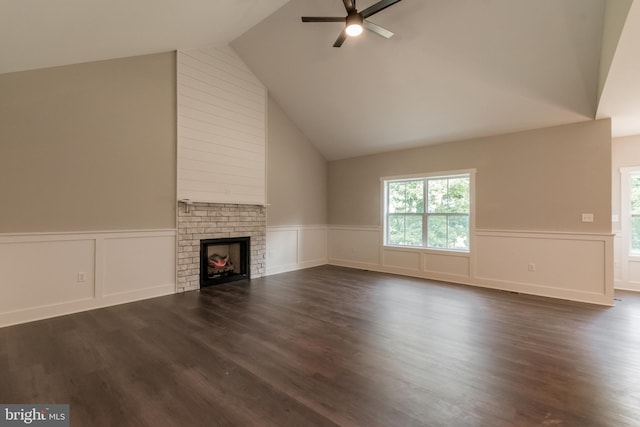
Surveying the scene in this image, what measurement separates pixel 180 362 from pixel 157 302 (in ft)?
6.54

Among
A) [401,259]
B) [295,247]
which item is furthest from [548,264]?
[295,247]

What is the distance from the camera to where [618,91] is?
3.42 m

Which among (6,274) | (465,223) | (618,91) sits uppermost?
(618,91)

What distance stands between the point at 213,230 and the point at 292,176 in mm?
2206

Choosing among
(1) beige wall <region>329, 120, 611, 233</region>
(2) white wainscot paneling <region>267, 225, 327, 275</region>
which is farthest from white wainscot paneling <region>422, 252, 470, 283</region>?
(2) white wainscot paneling <region>267, 225, 327, 275</region>

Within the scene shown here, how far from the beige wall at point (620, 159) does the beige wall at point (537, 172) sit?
4.28ft

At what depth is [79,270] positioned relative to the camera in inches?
147

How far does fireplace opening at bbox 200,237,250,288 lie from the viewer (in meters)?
5.07

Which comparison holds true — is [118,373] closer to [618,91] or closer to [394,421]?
[394,421]

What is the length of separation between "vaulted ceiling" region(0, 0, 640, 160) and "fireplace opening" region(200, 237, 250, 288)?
9.90 ft

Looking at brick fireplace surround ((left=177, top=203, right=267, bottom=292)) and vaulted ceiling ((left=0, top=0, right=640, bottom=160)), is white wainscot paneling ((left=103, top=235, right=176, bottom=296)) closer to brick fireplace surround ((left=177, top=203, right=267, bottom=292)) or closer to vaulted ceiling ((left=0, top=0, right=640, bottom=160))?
brick fireplace surround ((left=177, top=203, right=267, bottom=292))

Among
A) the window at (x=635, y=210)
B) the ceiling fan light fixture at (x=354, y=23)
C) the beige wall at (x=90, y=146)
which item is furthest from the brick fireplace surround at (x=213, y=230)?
the window at (x=635, y=210)

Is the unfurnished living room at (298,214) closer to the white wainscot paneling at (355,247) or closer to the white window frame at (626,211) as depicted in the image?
the white window frame at (626,211)

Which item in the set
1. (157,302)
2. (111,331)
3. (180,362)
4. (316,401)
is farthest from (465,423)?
(157,302)
